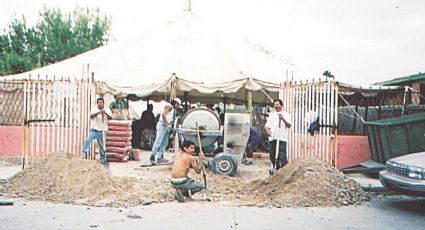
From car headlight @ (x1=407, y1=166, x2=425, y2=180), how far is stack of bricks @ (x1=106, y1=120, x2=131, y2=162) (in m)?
9.10

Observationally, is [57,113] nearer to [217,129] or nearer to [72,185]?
[217,129]

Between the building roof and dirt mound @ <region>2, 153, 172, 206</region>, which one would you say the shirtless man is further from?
the building roof

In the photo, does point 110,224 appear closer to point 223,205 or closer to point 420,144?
point 223,205

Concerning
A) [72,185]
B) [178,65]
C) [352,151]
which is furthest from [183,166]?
[178,65]

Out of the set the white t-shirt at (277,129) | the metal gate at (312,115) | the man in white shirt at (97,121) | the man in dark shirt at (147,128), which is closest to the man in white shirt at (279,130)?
the white t-shirt at (277,129)

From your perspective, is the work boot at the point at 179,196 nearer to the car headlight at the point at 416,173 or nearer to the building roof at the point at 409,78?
the car headlight at the point at 416,173

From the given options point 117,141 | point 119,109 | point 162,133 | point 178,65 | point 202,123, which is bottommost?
point 117,141

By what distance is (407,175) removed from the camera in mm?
8836

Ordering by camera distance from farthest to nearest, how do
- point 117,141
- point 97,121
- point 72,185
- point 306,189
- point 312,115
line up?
point 117,141 → point 97,121 → point 312,115 → point 72,185 → point 306,189

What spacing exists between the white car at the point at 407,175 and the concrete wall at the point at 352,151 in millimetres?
4070

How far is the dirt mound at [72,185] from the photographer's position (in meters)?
9.48

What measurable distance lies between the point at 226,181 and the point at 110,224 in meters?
4.61

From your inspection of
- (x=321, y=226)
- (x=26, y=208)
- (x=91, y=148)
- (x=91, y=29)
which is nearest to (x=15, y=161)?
(x=91, y=148)

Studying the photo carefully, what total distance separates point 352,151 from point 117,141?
264 inches
